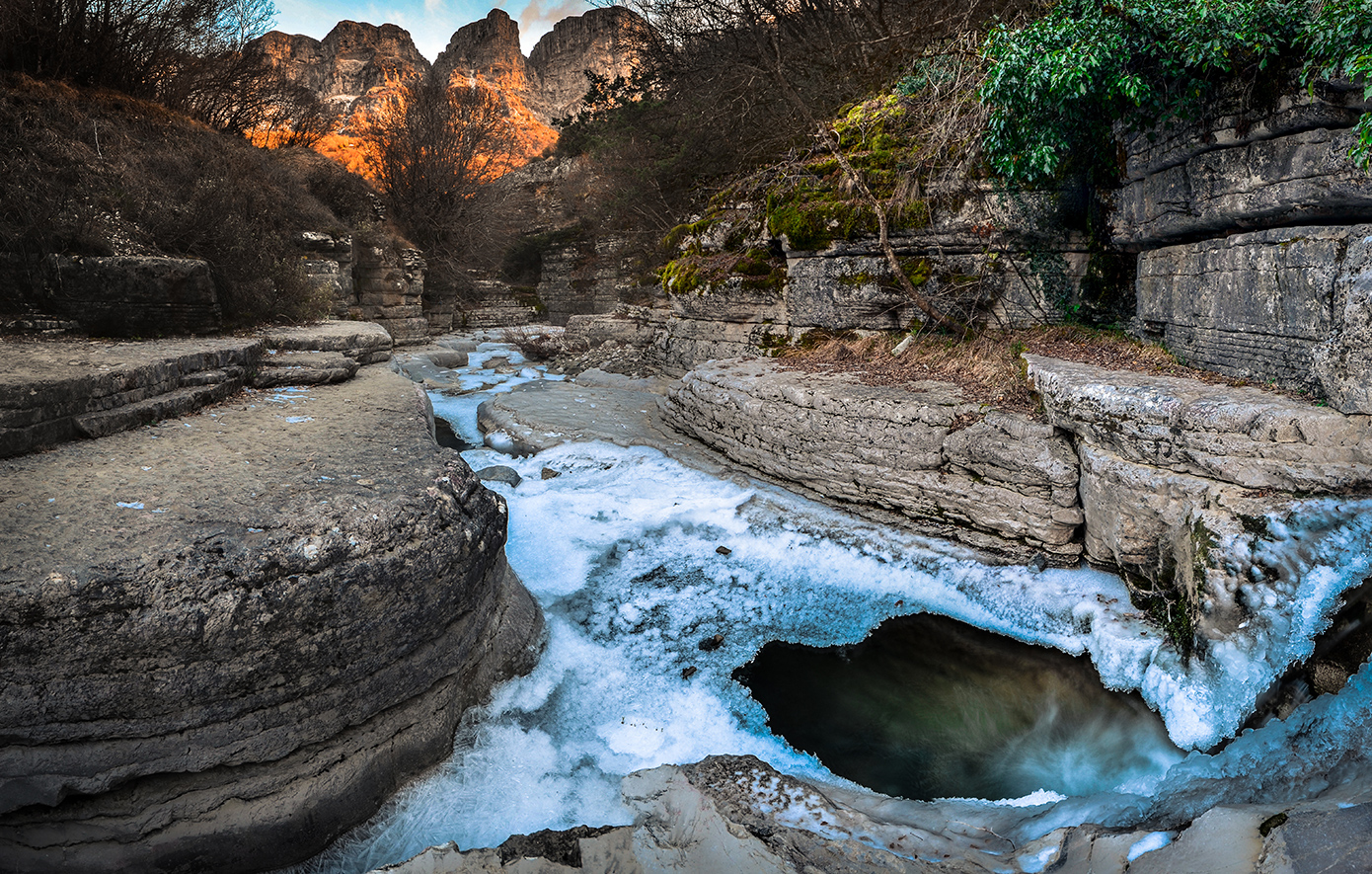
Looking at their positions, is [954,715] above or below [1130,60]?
below

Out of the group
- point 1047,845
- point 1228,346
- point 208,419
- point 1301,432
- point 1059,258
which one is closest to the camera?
point 1047,845

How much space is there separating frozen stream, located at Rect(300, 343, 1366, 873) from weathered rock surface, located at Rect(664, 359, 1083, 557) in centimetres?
27

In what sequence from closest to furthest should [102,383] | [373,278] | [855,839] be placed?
1. [855,839]
2. [102,383]
3. [373,278]

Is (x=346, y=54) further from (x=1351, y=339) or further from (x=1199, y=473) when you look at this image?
(x=1351, y=339)

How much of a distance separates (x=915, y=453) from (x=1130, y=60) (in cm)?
294

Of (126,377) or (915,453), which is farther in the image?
(915,453)

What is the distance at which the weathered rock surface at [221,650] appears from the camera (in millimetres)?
2170

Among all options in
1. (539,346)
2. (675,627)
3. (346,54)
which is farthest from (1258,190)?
(346,54)

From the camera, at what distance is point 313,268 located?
36.5 feet

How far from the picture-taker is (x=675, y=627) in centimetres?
408

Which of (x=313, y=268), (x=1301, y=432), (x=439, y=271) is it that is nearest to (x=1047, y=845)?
(x=1301, y=432)

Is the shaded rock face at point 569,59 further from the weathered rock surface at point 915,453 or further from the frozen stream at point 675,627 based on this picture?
the frozen stream at point 675,627

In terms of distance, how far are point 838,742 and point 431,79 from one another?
19575 millimetres

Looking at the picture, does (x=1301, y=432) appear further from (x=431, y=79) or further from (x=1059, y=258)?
(x=431, y=79)
